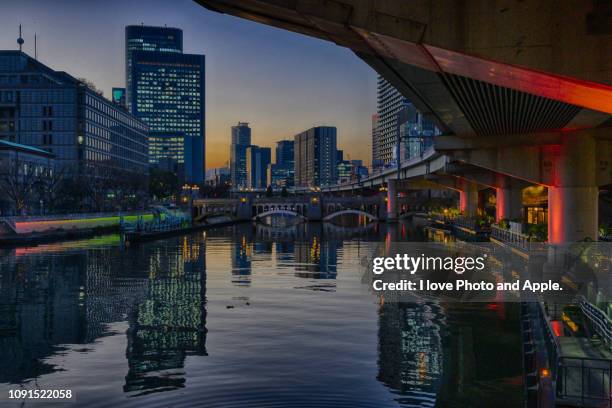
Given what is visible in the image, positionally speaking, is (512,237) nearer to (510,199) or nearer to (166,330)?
(510,199)

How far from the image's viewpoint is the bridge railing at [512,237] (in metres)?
55.7

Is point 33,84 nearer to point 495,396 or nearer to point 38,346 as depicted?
point 38,346

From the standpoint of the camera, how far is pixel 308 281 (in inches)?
1832

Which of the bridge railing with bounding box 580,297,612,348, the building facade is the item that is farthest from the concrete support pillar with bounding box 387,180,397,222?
the bridge railing with bounding box 580,297,612,348

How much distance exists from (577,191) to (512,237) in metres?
20.6

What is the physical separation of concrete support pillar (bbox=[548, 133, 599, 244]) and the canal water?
515 inches

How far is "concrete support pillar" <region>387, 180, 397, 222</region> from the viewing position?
149750mm

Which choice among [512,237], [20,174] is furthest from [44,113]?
[512,237]

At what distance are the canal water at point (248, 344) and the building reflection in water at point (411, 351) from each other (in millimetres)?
50

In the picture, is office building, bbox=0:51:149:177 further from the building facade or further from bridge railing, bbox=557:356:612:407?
bridge railing, bbox=557:356:612:407

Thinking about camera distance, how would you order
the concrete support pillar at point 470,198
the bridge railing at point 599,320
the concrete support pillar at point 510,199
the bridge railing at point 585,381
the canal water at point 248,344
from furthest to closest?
1. the concrete support pillar at point 470,198
2. the concrete support pillar at point 510,199
3. the canal water at point 248,344
4. the bridge railing at point 599,320
5. the bridge railing at point 585,381

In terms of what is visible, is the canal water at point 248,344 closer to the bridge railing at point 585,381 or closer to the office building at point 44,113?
the bridge railing at point 585,381

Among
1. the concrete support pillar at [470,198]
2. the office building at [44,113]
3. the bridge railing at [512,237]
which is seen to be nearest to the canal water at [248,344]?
the bridge railing at [512,237]

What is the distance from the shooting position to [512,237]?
213 ft
